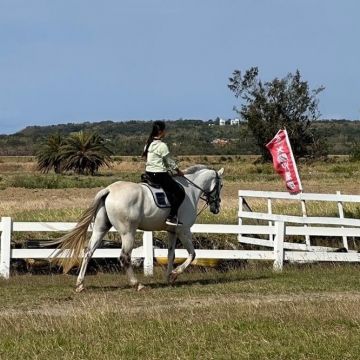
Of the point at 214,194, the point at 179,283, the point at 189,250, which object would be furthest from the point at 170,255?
the point at 214,194

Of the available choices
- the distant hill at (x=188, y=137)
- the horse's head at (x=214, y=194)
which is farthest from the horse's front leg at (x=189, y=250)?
the distant hill at (x=188, y=137)

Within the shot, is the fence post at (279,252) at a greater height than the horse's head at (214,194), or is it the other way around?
the horse's head at (214,194)

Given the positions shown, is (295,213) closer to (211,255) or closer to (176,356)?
(211,255)

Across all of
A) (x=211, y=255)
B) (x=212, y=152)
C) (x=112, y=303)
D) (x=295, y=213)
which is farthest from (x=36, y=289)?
(x=212, y=152)

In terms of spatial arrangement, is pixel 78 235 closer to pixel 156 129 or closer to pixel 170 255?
pixel 170 255

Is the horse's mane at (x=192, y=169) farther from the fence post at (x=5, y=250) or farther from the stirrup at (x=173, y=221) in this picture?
the fence post at (x=5, y=250)

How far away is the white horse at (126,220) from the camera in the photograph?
13.6 m

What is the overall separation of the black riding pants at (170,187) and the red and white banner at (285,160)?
8.01 meters

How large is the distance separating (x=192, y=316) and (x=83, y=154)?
5367 cm

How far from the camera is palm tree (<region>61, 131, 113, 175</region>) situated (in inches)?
2498

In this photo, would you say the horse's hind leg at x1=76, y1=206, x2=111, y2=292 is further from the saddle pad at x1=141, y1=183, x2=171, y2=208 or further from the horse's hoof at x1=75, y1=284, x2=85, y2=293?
the saddle pad at x1=141, y1=183, x2=171, y2=208

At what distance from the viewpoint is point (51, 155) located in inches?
2554

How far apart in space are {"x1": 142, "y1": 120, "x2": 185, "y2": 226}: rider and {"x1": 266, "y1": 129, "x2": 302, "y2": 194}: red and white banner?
798 cm

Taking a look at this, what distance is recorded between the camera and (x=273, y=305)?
1133cm
